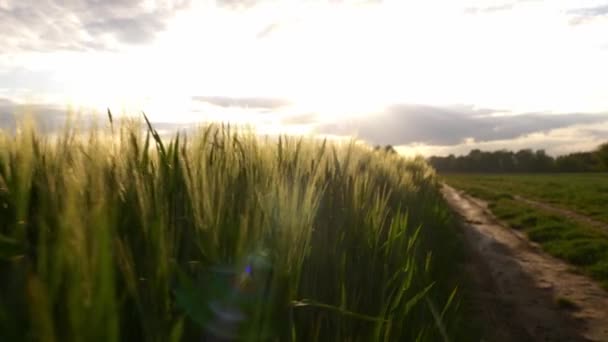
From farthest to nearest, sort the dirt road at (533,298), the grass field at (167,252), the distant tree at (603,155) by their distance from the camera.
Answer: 1. the distant tree at (603,155)
2. the dirt road at (533,298)
3. the grass field at (167,252)

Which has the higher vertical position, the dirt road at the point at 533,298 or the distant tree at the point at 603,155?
the distant tree at the point at 603,155

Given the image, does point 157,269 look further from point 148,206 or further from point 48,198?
point 48,198

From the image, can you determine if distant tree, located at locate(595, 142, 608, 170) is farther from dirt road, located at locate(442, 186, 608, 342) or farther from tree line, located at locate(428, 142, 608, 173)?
dirt road, located at locate(442, 186, 608, 342)

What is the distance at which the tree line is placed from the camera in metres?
74.9

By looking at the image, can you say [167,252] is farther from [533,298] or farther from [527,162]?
[527,162]

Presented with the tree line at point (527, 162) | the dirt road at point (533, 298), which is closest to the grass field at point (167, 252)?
the dirt road at point (533, 298)

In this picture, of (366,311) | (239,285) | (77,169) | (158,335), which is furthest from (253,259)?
(366,311)

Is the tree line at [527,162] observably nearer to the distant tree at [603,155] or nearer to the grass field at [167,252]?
the distant tree at [603,155]

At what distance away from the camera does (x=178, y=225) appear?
1251 mm

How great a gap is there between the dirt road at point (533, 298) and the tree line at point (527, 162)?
70625mm

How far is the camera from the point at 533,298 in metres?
5.78

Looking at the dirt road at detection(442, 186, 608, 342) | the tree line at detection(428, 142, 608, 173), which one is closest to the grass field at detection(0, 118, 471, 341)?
the dirt road at detection(442, 186, 608, 342)

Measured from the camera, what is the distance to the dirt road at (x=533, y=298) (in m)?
4.66

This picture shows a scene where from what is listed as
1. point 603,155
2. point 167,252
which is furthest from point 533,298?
point 603,155
